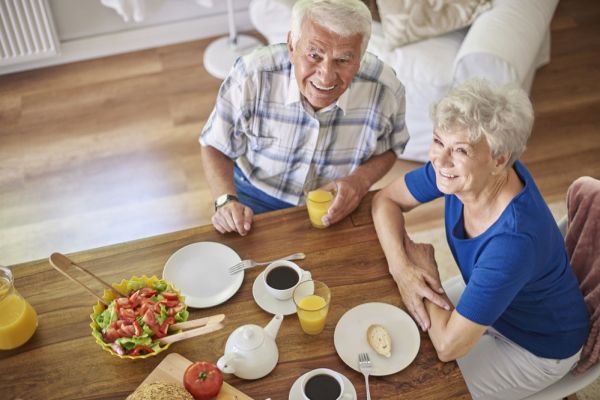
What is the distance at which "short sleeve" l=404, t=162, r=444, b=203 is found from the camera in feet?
6.10

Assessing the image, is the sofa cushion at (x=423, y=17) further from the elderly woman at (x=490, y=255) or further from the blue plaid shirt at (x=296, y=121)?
the elderly woman at (x=490, y=255)

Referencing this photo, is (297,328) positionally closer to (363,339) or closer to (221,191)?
(363,339)

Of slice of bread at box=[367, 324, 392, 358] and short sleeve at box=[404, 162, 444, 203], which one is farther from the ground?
short sleeve at box=[404, 162, 444, 203]

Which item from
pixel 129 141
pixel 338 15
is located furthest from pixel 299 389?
pixel 129 141

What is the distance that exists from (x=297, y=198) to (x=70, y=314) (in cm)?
90

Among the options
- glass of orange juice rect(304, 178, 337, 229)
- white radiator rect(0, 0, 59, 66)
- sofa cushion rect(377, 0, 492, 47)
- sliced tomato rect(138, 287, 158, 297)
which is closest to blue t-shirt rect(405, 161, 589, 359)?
glass of orange juice rect(304, 178, 337, 229)

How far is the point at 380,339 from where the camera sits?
61.5 inches

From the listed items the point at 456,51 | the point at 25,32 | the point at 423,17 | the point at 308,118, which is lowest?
the point at 25,32

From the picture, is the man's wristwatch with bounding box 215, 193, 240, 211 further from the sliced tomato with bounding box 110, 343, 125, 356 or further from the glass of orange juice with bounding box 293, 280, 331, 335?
the sliced tomato with bounding box 110, 343, 125, 356

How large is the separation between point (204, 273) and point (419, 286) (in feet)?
1.85

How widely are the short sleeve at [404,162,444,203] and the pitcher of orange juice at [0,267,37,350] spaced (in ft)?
3.52

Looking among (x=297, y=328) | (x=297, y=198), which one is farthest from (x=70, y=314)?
(x=297, y=198)

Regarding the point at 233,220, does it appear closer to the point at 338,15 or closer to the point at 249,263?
the point at 249,263

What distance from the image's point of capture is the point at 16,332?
5.01 feet
